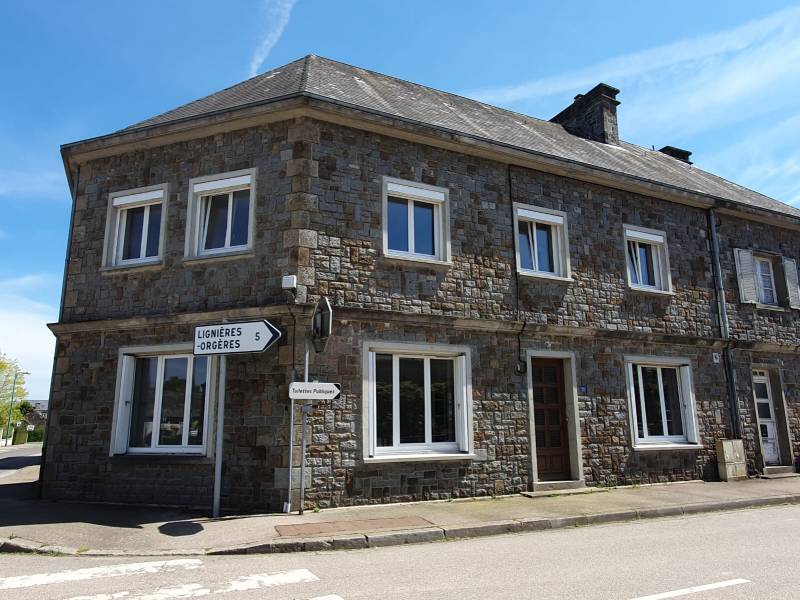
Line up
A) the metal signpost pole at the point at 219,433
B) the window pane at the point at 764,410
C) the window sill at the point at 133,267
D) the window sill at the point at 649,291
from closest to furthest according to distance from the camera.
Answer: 1. the metal signpost pole at the point at 219,433
2. the window sill at the point at 133,267
3. the window sill at the point at 649,291
4. the window pane at the point at 764,410

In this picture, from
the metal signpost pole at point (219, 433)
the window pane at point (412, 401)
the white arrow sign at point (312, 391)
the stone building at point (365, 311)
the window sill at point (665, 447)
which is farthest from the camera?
the window sill at point (665, 447)

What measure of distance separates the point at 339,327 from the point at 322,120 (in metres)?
3.56

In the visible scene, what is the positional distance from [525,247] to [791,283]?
8.47 m

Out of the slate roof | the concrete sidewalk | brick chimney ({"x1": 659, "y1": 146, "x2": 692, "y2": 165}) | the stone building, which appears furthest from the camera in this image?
brick chimney ({"x1": 659, "y1": 146, "x2": 692, "y2": 165})

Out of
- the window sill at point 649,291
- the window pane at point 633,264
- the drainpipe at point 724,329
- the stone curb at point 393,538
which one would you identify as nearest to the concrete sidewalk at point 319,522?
the stone curb at point 393,538

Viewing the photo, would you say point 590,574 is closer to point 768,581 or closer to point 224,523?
point 768,581

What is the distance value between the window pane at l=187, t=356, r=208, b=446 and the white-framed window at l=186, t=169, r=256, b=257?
6.21 feet

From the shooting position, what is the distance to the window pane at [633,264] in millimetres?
12547

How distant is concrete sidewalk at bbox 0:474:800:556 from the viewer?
6430 mm

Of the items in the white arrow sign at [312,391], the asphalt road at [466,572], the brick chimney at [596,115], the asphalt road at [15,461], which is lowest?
the asphalt road at [466,572]

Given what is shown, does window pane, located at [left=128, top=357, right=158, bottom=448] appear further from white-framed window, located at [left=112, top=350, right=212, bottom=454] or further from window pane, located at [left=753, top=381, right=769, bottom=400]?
window pane, located at [left=753, top=381, right=769, bottom=400]

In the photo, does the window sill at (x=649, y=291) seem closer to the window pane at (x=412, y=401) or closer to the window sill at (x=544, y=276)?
the window sill at (x=544, y=276)

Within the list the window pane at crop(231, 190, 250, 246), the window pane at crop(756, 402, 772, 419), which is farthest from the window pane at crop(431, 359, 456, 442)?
the window pane at crop(756, 402, 772, 419)

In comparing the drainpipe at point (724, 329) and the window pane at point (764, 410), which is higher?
the drainpipe at point (724, 329)
